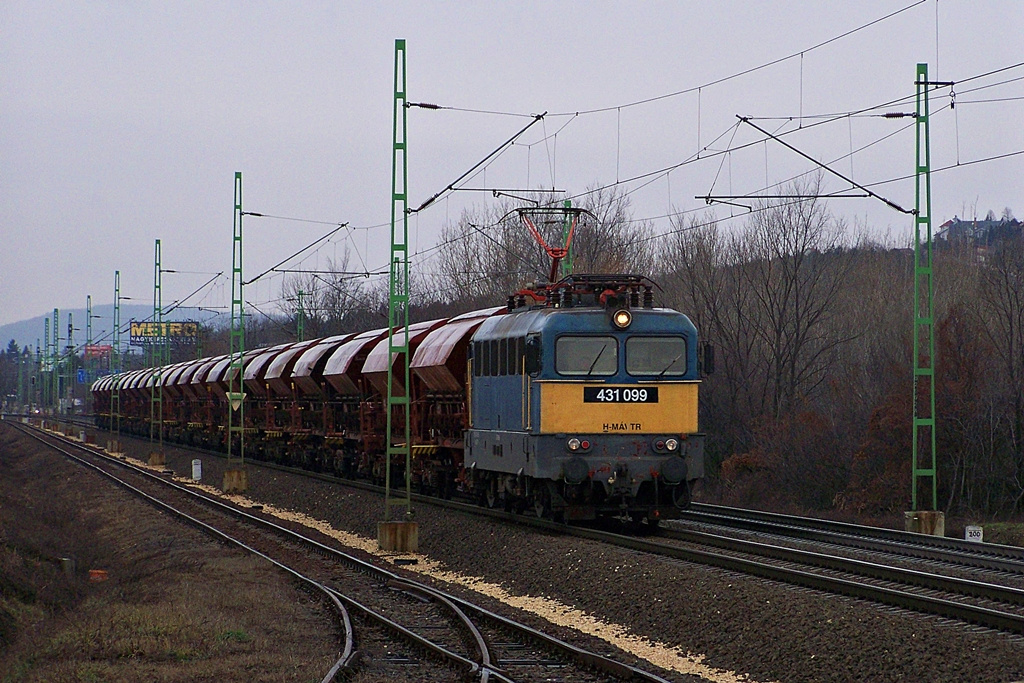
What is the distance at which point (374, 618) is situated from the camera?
46.0 feet

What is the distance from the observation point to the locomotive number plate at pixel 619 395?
18.9 m

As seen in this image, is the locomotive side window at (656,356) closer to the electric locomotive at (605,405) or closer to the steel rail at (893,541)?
the electric locomotive at (605,405)

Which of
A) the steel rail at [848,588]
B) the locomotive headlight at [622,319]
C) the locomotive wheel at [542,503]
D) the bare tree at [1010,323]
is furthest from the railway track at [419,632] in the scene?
the bare tree at [1010,323]

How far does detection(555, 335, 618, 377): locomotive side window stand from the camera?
1894cm

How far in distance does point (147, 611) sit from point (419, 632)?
3236mm

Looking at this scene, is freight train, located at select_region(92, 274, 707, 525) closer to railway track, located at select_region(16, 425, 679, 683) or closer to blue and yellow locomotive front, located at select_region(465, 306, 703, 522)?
blue and yellow locomotive front, located at select_region(465, 306, 703, 522)

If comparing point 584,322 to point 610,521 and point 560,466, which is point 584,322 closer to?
point 560,466

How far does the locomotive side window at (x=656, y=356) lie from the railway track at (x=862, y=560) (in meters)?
2.61

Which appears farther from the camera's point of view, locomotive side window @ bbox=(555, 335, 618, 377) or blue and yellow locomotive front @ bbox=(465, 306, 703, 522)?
locomotive side window @ bbox=(555, 335, 618, 377)

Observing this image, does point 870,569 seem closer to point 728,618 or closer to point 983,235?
point 728,618

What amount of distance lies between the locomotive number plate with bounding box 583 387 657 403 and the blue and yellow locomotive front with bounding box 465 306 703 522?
2 cm

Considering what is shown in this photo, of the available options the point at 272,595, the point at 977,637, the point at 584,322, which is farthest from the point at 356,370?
the point at 977,637

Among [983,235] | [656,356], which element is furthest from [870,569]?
[983,235]

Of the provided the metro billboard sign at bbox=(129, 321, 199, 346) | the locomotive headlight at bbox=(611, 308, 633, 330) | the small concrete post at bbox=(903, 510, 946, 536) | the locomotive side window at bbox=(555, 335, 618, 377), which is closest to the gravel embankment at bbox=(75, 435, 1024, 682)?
the locomotive side window at bbox=(555, 335, 618, 377)
